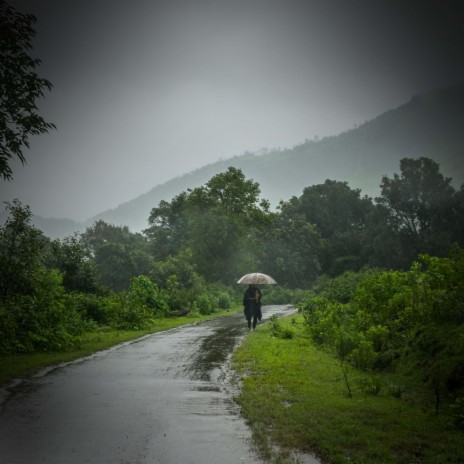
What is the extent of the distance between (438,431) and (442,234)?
59.0m

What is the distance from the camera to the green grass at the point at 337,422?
490 centimetres

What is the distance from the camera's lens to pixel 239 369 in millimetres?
10461

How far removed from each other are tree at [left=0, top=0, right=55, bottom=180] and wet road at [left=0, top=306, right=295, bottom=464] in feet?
18.1

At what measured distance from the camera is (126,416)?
6391mm

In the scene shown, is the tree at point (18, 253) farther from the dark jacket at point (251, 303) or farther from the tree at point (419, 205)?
the tree at point (419, 205)

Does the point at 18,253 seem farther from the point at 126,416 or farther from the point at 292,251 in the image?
the point at 292,251

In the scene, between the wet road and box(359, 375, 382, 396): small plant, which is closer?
the wet road

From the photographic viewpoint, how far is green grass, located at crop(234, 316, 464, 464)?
16.1 ft

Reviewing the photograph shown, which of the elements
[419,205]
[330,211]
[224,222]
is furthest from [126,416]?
[330,211]

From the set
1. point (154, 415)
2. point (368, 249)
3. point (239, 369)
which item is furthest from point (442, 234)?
point (154, 415)

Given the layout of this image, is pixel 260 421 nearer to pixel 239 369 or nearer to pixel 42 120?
pixel 239 369

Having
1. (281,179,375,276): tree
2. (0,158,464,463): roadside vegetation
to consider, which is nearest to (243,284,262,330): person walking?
(0,158,464,463): roadside vegetation

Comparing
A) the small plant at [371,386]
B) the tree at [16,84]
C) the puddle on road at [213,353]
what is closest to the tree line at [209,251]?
the puddle on road at [213,353]

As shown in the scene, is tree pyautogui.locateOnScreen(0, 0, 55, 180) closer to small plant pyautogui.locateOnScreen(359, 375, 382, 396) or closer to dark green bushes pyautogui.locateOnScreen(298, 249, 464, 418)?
small plant pyautogui.locateOnScreen(359, 375, 382, 396)
